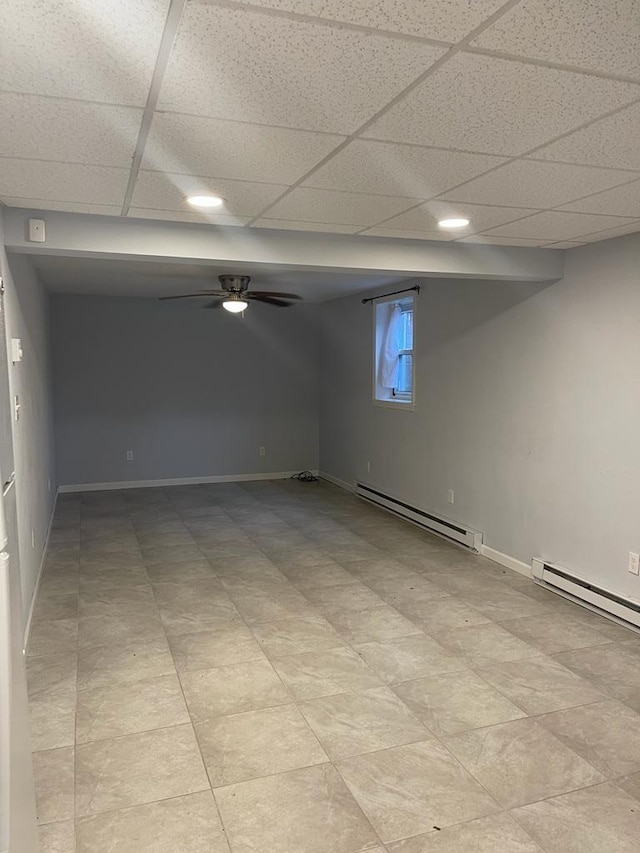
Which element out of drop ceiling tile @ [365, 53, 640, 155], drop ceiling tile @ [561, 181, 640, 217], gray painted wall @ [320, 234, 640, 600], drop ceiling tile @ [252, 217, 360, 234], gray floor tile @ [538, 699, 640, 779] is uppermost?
drop ceiling tile @ [252, 217, 360, 234]

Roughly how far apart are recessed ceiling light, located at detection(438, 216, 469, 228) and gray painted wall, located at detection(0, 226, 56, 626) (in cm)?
209

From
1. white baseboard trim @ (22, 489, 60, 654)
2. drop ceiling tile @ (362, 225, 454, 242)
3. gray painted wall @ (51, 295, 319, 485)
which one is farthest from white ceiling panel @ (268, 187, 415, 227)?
gray painted wall @ (51, 295, 319, 485)

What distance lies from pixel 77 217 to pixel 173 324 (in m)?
4.34

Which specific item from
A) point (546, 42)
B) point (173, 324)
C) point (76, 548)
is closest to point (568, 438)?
point (546, 42)

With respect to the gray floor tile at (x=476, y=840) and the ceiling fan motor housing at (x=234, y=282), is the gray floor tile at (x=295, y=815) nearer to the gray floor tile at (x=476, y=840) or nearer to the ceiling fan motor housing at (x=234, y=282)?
the gray floor tile at (x=476, y=840)

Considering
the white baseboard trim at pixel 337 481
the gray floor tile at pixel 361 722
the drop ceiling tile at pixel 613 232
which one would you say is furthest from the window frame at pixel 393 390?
the gray floor tile at pixel 361 722

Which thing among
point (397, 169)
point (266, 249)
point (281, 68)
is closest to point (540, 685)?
point (397, 169)

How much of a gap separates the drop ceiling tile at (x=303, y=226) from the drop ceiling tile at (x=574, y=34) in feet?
5.97

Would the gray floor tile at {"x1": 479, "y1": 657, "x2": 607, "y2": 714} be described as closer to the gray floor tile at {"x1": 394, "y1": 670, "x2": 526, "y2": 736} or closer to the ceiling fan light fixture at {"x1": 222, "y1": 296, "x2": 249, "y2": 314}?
the gray floor tile at {"x1": 394, "y1": 670, "x2": 526, "y2": 736}

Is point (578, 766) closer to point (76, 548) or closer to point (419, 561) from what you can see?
point (419, 561)

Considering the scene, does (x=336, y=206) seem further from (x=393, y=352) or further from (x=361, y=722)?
(x=393, y=352)

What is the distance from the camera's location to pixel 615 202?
2578 mm

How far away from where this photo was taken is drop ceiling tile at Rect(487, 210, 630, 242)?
9.37ft

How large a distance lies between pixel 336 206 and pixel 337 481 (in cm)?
500
